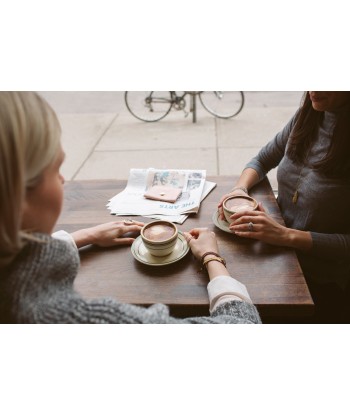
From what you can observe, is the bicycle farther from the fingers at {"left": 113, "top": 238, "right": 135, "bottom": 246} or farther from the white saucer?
the fingers at {"left": 113, "top": 238, "right": 135, "bottom": 246}

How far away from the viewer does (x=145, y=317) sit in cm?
83

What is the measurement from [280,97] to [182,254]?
503 centimetres

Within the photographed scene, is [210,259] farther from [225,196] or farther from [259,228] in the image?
[225,196]

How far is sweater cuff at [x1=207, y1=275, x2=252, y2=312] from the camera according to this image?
1.05 metres

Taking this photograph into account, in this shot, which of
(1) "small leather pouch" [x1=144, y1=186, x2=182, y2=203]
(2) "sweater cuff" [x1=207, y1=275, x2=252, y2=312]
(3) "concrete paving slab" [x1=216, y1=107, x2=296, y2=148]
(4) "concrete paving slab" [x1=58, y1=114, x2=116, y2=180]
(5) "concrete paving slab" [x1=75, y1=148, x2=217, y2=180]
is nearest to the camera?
(2) "sweater cuff" [x1=207, y1=275, x2=252, y2=312]

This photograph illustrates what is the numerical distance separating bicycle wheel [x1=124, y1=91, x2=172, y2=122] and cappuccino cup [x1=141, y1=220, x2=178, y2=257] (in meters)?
3.84

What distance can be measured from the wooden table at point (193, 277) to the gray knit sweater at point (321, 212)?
0.13 metres

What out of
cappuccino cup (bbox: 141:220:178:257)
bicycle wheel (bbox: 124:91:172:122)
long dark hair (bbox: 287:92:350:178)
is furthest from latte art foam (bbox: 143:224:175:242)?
bicycle wheel (bbox: 124:91:172:122)

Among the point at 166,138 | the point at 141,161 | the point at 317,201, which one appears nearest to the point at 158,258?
the point at 317,201

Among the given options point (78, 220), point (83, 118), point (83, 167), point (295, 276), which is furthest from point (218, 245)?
point (83, 118)

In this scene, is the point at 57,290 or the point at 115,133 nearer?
the point at 57,290

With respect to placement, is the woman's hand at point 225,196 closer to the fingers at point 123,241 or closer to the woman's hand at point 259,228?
the woman's hand at point 259,228

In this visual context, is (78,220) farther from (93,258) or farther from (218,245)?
(218,245)

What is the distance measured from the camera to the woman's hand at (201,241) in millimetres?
1234
